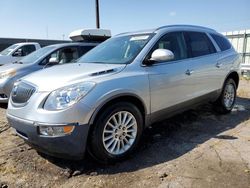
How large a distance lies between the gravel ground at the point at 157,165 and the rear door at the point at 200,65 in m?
0.80

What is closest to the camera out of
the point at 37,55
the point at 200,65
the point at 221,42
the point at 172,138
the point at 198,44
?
the point at 172,138

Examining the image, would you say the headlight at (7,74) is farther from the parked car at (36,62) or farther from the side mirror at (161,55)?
the side mirror at (161,55)

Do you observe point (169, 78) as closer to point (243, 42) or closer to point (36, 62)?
point (36, 62)

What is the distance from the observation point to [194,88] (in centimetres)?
496

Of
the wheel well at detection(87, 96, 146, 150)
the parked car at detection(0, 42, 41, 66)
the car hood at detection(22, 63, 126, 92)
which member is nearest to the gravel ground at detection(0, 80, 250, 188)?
the wheel well at detection(87, 96, 146, 150)

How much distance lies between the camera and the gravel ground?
328cm

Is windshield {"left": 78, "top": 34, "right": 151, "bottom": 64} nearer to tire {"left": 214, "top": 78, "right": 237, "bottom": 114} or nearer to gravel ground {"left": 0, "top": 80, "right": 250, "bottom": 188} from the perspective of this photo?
gravel ground {"left": 0, "top": 80, "right": 250, "bottom": 188}

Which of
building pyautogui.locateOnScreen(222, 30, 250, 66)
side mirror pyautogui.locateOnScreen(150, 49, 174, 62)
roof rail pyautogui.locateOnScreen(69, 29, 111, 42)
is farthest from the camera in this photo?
building pyautogui.locateOnScreen(222, 30, 250, 66)

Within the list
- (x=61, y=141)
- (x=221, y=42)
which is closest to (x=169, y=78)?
(x=61, y=141)

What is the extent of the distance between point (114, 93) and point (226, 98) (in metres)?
3.49

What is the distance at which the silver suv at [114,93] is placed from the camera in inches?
130

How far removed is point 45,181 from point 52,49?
526cm

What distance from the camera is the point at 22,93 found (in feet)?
12.3

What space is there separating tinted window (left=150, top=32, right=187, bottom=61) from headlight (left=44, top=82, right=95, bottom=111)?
1.65m
